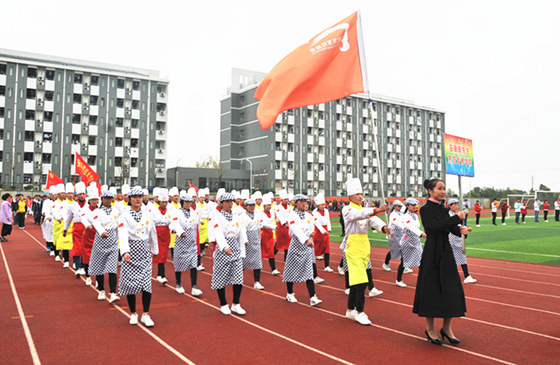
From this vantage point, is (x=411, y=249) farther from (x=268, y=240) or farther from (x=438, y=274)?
(x=438, y=274)

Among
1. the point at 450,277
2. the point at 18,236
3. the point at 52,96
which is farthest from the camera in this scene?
the point at 52,96

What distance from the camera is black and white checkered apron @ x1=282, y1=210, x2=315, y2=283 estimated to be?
7.27 m

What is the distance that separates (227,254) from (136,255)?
4.42ft

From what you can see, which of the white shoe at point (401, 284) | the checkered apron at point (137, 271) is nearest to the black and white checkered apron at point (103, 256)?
the checkered apron at point (137, 271)

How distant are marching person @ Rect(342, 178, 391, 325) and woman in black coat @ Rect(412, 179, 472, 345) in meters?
0.93

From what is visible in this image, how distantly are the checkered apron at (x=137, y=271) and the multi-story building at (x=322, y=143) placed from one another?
52.8 metres

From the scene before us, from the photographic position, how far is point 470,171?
21.9 m

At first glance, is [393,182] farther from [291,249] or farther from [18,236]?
[291,249]

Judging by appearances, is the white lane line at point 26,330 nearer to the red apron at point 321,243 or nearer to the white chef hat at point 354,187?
the white chef hat at point 354,187

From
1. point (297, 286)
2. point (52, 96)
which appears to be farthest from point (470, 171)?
point (52, 96)

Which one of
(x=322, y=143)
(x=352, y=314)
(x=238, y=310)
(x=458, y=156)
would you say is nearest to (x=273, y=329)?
(x=238, y=310)

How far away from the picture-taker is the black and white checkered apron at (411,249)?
913 cm

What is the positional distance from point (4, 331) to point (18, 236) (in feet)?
53.4

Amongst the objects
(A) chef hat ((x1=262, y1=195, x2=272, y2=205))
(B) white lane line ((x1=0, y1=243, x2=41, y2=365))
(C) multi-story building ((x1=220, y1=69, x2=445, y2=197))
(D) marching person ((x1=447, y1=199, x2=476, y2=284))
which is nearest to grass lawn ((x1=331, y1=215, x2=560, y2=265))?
(D) marching person ((x1=447, y1=199, x2=476, y2=284))
